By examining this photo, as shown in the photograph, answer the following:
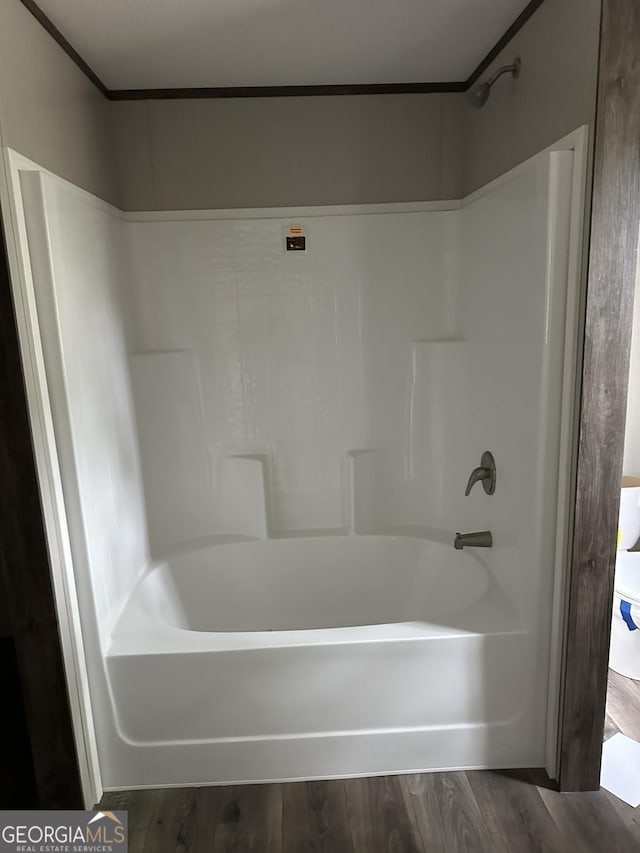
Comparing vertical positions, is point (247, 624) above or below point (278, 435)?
below

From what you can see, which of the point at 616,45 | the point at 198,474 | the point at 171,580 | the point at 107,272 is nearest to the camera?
the point at 616,45

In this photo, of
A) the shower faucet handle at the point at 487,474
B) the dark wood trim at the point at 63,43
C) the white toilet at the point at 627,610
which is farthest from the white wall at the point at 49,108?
the white toilet at the point at 627,610

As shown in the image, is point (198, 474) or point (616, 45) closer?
point (616, 45)

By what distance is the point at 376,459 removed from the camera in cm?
262

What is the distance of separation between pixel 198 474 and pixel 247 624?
0.65 metres

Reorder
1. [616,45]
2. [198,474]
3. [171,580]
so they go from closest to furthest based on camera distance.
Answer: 1. [616,45]
2. [171,580]
3. [198,474]

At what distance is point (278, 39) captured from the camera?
6.23ft

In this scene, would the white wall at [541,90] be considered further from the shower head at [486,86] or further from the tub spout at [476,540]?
the tub spout at [476,540]

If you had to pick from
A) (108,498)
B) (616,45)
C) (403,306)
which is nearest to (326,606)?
(108,498)

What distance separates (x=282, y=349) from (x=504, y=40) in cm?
131

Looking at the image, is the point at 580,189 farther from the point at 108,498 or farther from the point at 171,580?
the point at 171,580

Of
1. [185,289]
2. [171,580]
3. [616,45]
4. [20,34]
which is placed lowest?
[171,580]

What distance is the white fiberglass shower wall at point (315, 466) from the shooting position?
1739 millimetres

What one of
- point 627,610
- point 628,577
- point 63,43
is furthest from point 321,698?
point 63,43
